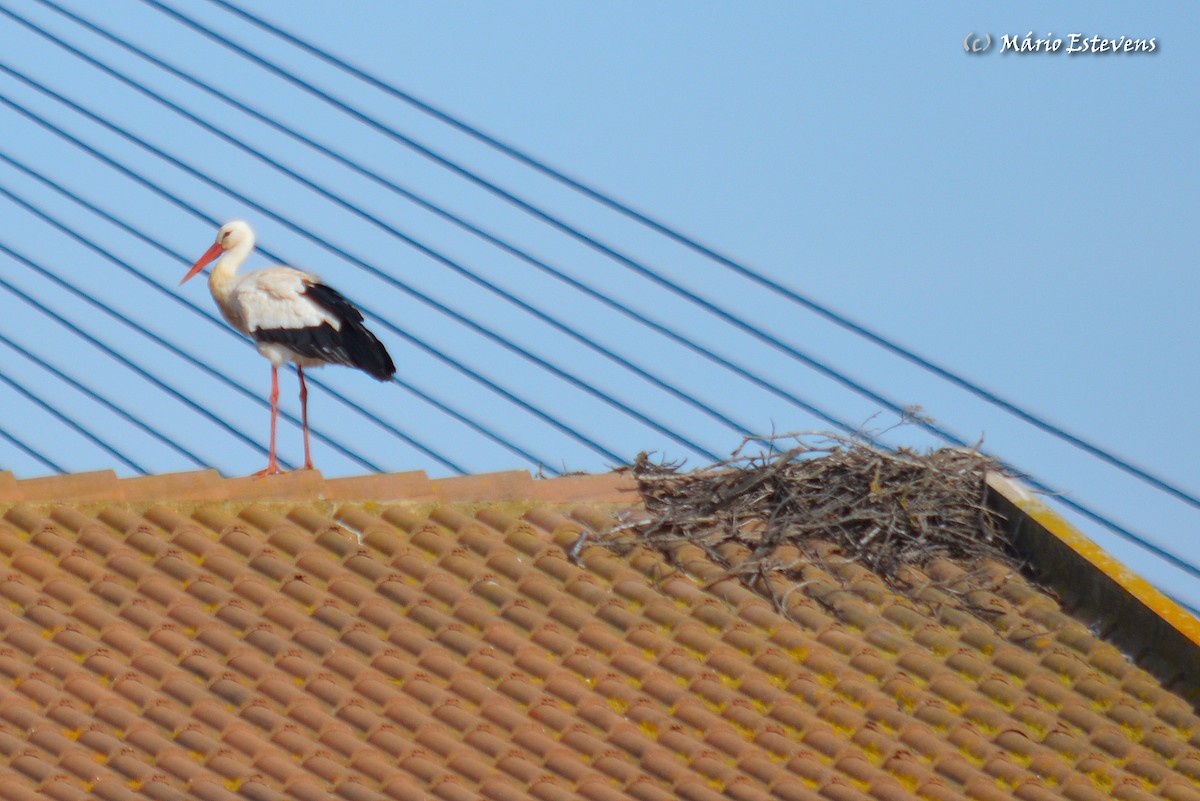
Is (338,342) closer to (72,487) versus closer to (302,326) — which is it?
(302,326)

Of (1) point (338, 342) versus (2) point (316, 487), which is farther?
(1) point (338, 342)

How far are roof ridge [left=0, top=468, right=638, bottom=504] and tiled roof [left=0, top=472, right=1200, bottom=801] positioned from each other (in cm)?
1

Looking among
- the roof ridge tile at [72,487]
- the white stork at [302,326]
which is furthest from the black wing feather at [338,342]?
the roof ridge tile at [72,487]

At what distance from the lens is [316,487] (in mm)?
8289

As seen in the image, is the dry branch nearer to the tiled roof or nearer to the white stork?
the tiled roof

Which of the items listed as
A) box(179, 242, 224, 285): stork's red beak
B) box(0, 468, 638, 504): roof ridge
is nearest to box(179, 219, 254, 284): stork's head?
box(179, 242, 224, 285): stork's red beak

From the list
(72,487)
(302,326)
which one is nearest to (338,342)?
(302,326)

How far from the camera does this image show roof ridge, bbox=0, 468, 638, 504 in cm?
787

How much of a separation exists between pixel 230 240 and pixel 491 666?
3.49 meters

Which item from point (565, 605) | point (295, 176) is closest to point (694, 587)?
point (565, 605)

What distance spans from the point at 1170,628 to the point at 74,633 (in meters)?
4.98

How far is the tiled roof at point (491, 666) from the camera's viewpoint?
21.4 feet

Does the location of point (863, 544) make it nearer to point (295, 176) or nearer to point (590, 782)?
point (590, 782)

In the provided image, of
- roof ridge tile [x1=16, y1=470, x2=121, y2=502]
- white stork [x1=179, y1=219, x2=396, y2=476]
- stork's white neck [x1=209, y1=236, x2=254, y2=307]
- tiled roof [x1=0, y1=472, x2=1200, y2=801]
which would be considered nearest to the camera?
tiled roof [x1=0, y1=472, x2=1200, y2=801]
